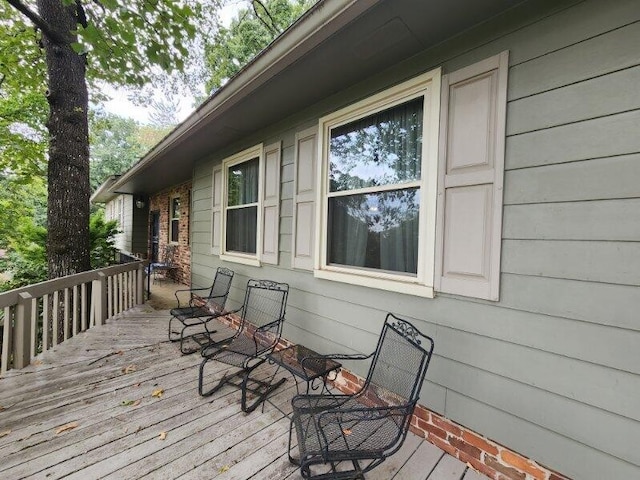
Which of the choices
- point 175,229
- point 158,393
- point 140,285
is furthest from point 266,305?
point 175,229

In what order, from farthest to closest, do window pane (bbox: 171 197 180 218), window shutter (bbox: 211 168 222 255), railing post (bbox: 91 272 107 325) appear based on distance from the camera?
window pane (bbox: 171 197 180 218) → window shutter (bbox: 211 168 222 255) → railing post (bbox: 91 272 107 325)

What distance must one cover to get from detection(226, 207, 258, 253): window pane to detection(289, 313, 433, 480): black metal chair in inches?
92.5

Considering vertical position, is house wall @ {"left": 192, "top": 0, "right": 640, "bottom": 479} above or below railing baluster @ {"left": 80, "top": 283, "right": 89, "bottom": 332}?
above

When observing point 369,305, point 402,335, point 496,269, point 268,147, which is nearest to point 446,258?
point 496,269

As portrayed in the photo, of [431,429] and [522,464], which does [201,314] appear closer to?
[431,429]

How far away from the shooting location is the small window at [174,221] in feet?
25.9

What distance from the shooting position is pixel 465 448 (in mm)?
1788

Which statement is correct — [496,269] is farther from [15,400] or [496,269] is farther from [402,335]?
[15,400]

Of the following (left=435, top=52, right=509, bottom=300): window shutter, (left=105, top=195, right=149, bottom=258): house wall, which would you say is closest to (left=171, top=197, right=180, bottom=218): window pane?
(left=105, top=195, right=149, bottom=258): house wall

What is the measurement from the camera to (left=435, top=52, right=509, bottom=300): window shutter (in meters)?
1.66

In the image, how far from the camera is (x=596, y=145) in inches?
53.8

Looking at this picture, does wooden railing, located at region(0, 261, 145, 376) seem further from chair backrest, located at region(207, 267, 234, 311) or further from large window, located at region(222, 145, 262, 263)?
large window, located at region(222, 145, 262, 263)

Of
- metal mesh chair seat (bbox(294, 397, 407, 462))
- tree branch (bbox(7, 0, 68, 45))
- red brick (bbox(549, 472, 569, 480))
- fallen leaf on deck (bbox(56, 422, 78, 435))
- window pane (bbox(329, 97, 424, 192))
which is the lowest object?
fallen leaf on deck (bbox(56, 422, 78, 435))

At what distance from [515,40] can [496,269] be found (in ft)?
4.20
